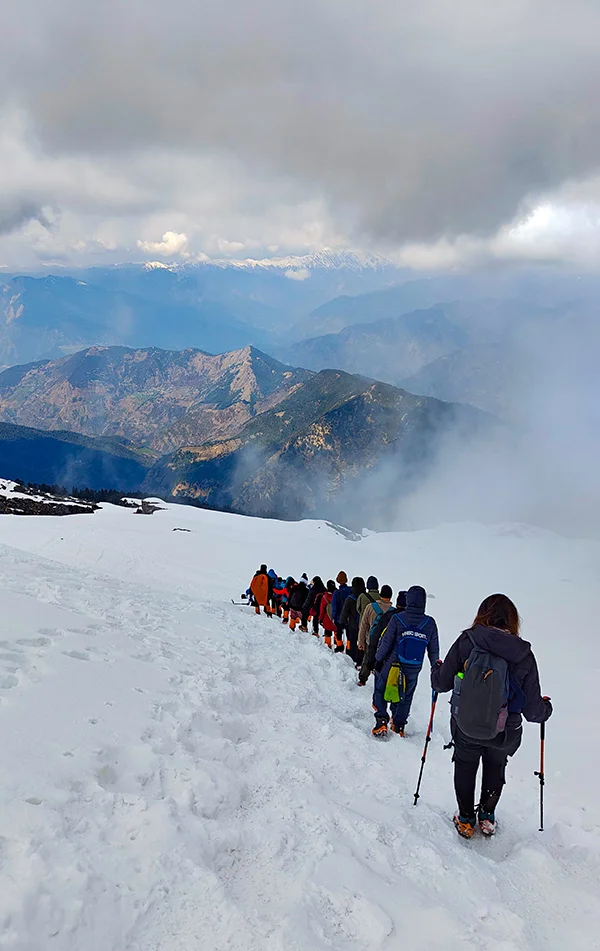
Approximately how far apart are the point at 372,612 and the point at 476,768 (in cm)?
490

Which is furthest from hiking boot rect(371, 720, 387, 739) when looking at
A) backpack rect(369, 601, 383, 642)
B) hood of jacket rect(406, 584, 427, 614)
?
hood of jacket rect(406, 584, 427, 614)

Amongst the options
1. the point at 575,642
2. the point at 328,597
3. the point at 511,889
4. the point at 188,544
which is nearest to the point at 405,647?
the point at 511,889

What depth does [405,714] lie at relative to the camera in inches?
330

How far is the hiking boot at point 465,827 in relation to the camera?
5637mm

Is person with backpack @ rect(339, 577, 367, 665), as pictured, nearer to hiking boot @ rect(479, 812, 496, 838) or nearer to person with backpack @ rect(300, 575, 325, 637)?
person with backpack @ rect(300, 575, 325, 637)

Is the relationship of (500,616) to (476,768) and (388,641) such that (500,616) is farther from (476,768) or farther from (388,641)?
(388,641)

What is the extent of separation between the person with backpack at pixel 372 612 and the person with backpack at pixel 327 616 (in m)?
3.09

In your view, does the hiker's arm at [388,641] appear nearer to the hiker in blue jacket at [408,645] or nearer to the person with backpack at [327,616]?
the hiker in blue jacket at [408,645]

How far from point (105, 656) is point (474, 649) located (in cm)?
585

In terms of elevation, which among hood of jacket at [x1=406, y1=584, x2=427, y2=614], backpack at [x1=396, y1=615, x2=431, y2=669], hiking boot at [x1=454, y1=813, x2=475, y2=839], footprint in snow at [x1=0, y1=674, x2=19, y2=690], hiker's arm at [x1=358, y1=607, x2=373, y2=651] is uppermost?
hood of jacket at [x1=406, y1=584, x2=427, y2=614]

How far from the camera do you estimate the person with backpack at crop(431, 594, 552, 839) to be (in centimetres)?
528

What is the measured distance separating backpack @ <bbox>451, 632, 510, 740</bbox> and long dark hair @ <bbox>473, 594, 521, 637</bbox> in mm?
266

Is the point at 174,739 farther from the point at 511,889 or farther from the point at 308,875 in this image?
the point at 511,889

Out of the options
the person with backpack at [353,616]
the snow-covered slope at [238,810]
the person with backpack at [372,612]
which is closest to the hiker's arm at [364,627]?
the person with backpack at [372,612]
